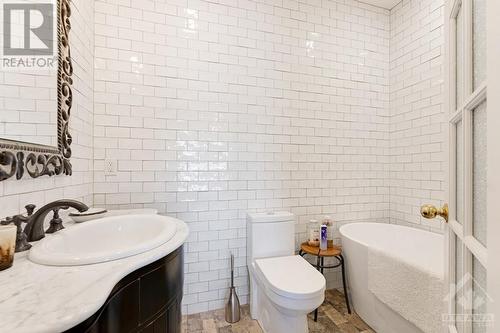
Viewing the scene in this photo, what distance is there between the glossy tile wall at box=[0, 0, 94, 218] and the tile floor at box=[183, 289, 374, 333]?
1213mm

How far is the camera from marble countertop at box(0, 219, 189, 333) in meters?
0.45

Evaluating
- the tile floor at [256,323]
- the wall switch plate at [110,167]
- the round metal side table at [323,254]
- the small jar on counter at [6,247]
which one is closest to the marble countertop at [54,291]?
the small jar on counter at [6,247]

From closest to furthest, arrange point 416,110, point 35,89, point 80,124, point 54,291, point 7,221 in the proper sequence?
1. point 54,291
2. point 7,221
3. point 35,89
4. point 80,124
5. point 416,110

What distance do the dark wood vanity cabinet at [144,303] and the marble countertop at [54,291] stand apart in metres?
0.04

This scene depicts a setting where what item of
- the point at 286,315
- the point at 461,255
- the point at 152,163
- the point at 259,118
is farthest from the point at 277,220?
the point at 461,255

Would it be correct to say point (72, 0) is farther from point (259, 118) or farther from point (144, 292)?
point (144, 292)

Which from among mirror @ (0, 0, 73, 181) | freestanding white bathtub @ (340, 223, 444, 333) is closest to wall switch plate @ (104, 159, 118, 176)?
mirror @ (0, 0, 73, 181)

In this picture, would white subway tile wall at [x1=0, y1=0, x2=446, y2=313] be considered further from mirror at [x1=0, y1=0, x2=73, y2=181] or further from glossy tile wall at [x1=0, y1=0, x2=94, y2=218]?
mirror at [x1=0, y1=0, x2=73, y2=181]

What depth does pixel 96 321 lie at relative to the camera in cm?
57

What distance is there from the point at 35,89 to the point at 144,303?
3.47ft

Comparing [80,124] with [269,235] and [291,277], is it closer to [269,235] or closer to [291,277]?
[269,235]

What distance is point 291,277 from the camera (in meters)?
1.59

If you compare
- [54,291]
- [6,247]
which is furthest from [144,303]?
[6,247]

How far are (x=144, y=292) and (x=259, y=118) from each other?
166 centimetres
